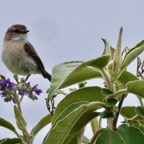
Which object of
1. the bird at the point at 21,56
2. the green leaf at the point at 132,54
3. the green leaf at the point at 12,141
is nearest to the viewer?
the green leaf at the point at 132,54

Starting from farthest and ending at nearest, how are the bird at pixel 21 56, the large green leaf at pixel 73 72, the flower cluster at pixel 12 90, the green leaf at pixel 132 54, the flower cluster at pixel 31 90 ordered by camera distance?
the bird at pixel 21 56, the flower cluster at pixel 31 90, the flower cluster at pixel 12 90, the green leaf at pixel 132 54, the large green leaf at pixel 73 72

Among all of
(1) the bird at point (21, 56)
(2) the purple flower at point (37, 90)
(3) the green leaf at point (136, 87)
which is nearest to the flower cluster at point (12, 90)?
(2) the purple flower at point (37, 90)

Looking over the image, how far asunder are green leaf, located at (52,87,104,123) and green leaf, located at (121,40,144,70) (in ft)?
0.54

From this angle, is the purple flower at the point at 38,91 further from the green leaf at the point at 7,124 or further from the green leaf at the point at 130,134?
the green leaf at the point at 130,134

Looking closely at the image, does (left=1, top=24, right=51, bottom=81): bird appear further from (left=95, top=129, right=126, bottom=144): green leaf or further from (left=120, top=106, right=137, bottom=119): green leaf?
(left=95, top=129, right=126, bottom=144): green leaf

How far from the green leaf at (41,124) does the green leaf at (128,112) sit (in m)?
0.58

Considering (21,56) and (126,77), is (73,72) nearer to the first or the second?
(126,77)

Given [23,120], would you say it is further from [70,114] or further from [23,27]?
[23,27]

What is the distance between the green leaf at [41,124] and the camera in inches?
109

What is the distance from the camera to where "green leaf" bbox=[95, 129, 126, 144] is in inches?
73.0

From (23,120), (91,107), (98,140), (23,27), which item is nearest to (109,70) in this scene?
(91,107)

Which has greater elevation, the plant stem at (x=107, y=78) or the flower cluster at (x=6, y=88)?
the plant stem at (x=107, y=78)

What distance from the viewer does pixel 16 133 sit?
A: 288cm

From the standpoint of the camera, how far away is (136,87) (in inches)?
75.1
